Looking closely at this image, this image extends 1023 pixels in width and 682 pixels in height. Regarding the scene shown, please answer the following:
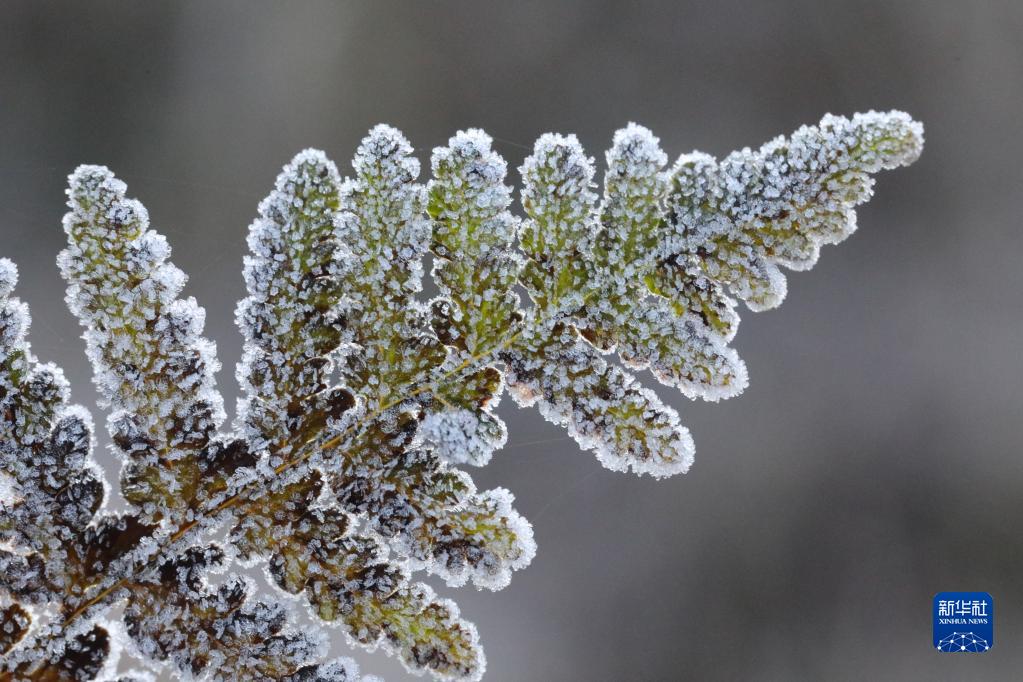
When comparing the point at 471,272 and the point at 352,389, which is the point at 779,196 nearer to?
the point at 471,272

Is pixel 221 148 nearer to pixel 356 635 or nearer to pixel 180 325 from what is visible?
pixel 180 325

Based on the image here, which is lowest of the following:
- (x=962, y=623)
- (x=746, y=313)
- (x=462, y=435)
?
(x=462, y=435)

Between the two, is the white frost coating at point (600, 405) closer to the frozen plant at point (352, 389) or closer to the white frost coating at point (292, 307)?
the frozen plant at point (352, 389)

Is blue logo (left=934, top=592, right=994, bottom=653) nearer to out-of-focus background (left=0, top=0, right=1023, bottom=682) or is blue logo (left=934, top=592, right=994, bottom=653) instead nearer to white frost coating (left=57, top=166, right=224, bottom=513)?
out-of-focus background (left=0, top=0, right=1023, bottom=682)

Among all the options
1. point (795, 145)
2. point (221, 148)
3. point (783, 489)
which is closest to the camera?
point (795, 145)

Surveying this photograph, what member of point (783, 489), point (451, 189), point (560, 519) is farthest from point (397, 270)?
point (783, 489)

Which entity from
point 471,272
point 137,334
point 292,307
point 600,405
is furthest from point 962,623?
point 137,334
